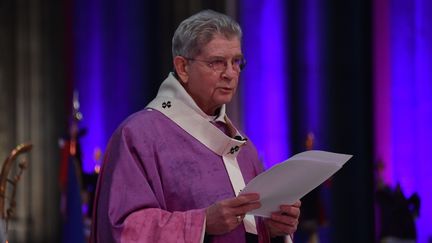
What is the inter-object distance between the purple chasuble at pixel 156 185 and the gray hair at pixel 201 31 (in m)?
0.24

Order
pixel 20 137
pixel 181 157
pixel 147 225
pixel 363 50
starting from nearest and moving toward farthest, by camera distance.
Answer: pixel 147 225 < pixel 181 157 < pixel 363 50 < pixel 20 137

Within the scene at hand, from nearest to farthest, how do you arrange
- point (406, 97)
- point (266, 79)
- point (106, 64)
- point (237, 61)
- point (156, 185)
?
point (156, 185) → point (237, 61) → point (406, 97) → point (266, 79) → point (106, 64)

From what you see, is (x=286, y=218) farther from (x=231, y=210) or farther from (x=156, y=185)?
(x=156, y=185)

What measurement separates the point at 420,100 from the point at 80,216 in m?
Result: 2.63

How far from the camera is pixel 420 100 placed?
226 inches

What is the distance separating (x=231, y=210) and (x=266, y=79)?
4.34 meters

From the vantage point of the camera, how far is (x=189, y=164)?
246 cm

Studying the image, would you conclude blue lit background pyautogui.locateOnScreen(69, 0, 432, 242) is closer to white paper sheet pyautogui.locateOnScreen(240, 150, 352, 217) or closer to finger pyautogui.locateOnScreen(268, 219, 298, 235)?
finger pyautogui.locateOnScreen(268, 219, 298, 235)

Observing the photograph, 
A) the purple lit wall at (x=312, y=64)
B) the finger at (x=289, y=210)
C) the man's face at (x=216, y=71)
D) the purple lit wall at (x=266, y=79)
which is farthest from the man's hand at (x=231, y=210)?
the purple lit wall at (x=266, y=79)

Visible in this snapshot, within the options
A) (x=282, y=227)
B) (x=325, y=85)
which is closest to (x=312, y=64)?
(x=325, y=85)

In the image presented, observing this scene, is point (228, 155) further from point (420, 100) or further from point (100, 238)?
point (420, 100)

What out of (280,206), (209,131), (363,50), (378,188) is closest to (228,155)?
(209,131)

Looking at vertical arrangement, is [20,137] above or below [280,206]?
below

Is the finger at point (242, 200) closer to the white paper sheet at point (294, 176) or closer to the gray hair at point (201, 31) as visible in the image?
the white paper sheet at point (294, 176)
